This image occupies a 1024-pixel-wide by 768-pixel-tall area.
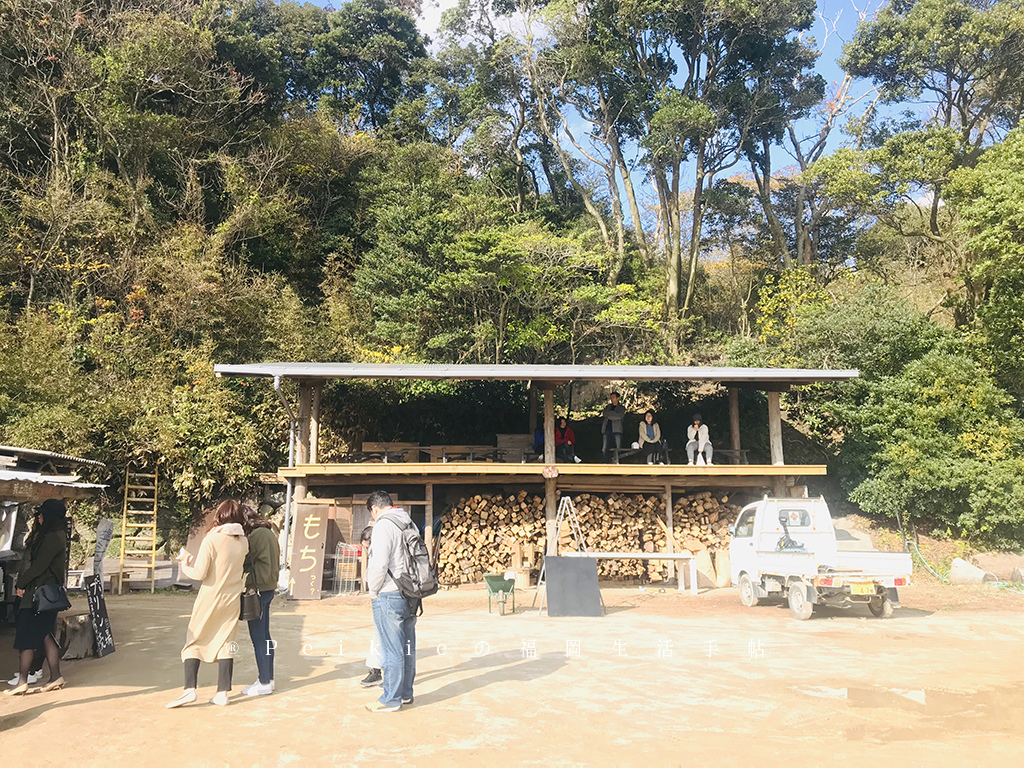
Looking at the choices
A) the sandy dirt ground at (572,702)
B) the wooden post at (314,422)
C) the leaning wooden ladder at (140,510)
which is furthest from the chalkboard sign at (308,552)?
the leaning wooden ladder at (140,510)

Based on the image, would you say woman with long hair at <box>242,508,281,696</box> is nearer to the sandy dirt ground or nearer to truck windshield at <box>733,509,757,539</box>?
the sandy dirt ground

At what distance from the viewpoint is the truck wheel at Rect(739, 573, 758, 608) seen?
11.6 m

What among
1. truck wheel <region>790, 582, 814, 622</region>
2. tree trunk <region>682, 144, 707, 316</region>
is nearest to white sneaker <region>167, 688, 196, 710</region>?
truck wheel <region>790, 582, 814, 622</region>

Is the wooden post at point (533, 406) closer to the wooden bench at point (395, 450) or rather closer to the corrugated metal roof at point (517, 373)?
the wooden bench at point (395, 450)

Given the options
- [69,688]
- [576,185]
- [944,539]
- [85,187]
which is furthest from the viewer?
[576,185]

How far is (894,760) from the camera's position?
462 cm

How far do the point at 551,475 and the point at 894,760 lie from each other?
31.0ft

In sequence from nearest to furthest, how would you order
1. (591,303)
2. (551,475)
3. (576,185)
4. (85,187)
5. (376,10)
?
(551,475), (85,187), (591,303), (576,185), (376,10)

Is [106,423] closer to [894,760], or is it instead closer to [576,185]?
[894,760]

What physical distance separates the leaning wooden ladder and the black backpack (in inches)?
449

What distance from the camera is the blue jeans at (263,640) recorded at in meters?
5.93

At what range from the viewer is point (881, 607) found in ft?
35.4

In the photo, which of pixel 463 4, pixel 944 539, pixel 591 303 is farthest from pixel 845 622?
pixel 463 4

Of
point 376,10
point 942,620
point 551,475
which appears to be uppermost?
point 376,10
